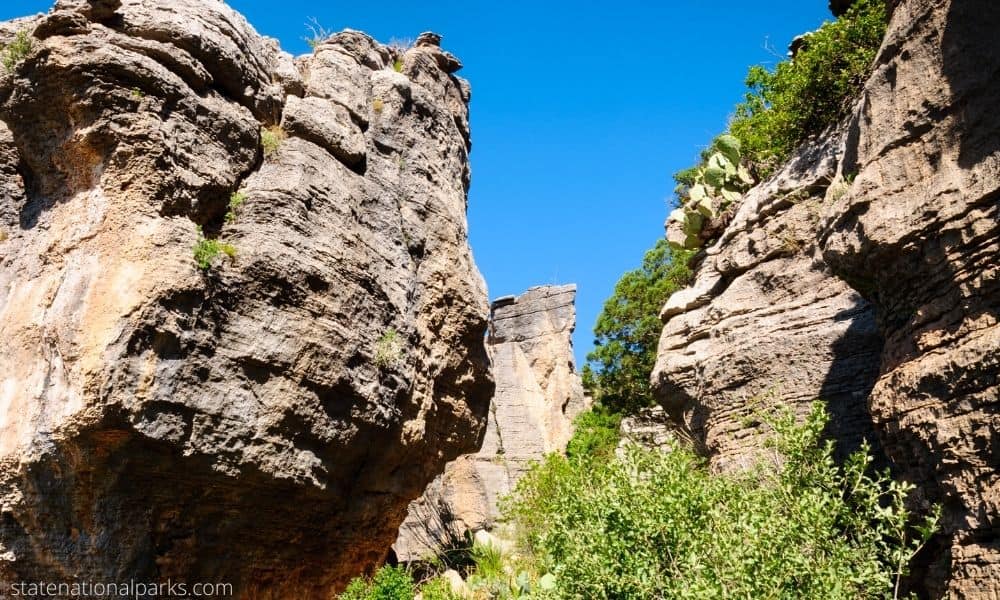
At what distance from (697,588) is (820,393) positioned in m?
4.33

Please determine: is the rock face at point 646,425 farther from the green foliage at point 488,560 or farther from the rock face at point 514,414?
the green foliage at point 488,560

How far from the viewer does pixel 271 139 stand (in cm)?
947

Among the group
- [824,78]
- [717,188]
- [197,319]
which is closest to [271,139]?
[197,319]

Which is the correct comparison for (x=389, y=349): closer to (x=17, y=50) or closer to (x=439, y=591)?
(x=439, y=591)

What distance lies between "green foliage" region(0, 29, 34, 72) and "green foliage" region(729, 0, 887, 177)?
10.3m

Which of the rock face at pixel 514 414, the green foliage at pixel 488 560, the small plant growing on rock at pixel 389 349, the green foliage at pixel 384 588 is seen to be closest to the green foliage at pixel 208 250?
the small plant growing on rock at pixel 389 349

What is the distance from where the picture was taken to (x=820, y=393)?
920 centimetres

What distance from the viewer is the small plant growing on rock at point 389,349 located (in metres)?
9.22

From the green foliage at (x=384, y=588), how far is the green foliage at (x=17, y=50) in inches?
272

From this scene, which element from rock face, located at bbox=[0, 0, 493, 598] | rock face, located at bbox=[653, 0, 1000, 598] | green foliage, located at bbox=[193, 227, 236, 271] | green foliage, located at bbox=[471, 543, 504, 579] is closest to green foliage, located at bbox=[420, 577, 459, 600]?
green foliage, located at bbox=[471, 543, 504, 579]

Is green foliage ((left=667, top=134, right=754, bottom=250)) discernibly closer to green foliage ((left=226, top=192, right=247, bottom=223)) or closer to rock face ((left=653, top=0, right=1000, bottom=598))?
rock face ((left=653, top=0, right=1000, bottom=598))

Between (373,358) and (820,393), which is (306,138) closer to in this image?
(373,358)

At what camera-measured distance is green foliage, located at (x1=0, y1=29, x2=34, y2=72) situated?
791 cm

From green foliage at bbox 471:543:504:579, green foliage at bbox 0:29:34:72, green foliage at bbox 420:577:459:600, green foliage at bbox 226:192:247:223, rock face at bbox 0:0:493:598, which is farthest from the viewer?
green foliage at bbox 471:543:504:579
